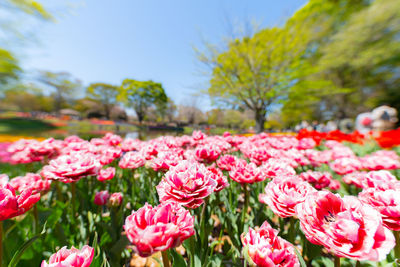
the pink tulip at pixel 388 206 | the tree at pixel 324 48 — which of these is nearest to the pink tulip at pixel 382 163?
the pink tulip at pixel 388 206

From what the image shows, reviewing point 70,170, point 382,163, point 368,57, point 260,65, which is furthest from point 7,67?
point 368,57

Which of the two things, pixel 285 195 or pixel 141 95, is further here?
pixel 141 95

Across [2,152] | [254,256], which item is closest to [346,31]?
[254,256]

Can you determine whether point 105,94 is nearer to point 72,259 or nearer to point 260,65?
point 260,65

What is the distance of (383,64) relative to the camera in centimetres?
1228

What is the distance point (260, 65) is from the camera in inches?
387

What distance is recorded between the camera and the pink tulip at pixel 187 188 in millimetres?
647

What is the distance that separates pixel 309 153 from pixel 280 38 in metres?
10.4

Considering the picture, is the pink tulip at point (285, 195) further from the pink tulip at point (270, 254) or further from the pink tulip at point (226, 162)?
the pink tulip at point (226, 162)

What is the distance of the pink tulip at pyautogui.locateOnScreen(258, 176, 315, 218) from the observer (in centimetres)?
68

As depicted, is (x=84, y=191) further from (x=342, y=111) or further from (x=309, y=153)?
(x=342, y=111)

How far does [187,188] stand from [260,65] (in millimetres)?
10906

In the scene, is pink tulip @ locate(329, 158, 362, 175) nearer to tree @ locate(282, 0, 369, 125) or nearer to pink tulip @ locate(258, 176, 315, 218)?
pink tulip @ locate(258, 176, 315, 218)

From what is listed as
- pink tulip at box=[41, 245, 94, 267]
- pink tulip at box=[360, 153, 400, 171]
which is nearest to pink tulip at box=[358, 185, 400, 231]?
pink tulip at box=[41, 245, 94, 267]
